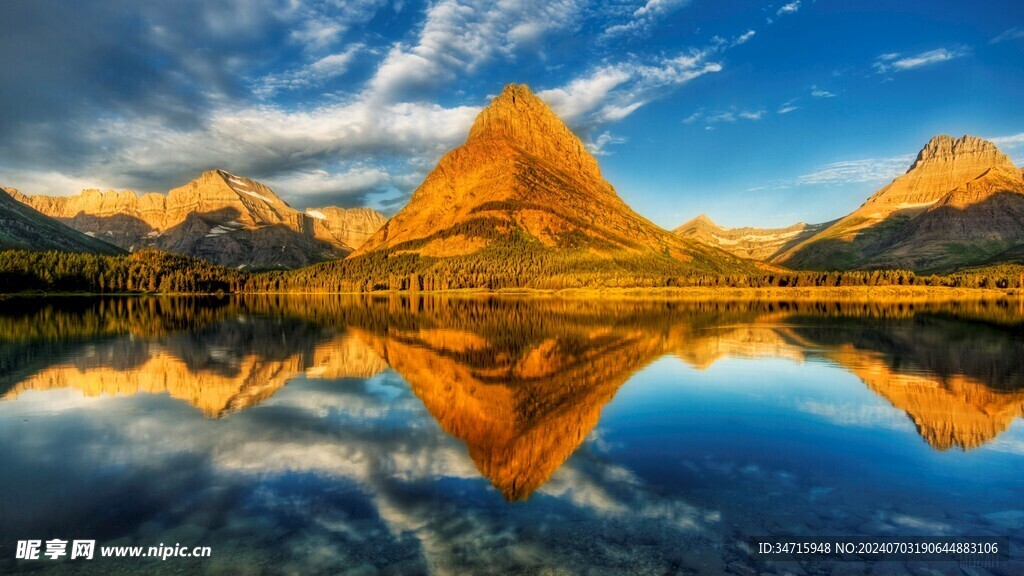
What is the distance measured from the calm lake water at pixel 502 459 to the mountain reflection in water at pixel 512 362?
1.13 ft

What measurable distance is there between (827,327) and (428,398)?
69190 millimetres

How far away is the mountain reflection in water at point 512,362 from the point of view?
88.1 ft

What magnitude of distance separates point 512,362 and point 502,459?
23.5 metres

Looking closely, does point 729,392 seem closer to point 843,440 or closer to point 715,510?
point 843,440

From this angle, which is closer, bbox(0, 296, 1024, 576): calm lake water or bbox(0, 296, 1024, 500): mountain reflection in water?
bbox(0, 296, 1024, 576): calm lake water

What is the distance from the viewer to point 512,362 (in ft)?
149

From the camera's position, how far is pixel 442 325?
80812 millimetres

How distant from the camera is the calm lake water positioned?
14562 mm

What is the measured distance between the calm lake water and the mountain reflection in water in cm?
34

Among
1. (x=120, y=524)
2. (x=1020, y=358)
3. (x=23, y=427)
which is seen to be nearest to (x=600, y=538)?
(x=120, y=524)

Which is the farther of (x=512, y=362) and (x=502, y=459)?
(x=512, y=362)

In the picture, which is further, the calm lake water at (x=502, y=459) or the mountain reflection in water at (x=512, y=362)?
the mountain reflection in water at (x=512, y=362)

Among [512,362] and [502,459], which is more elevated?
[512,362]

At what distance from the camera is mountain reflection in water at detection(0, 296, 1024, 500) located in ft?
88.1
